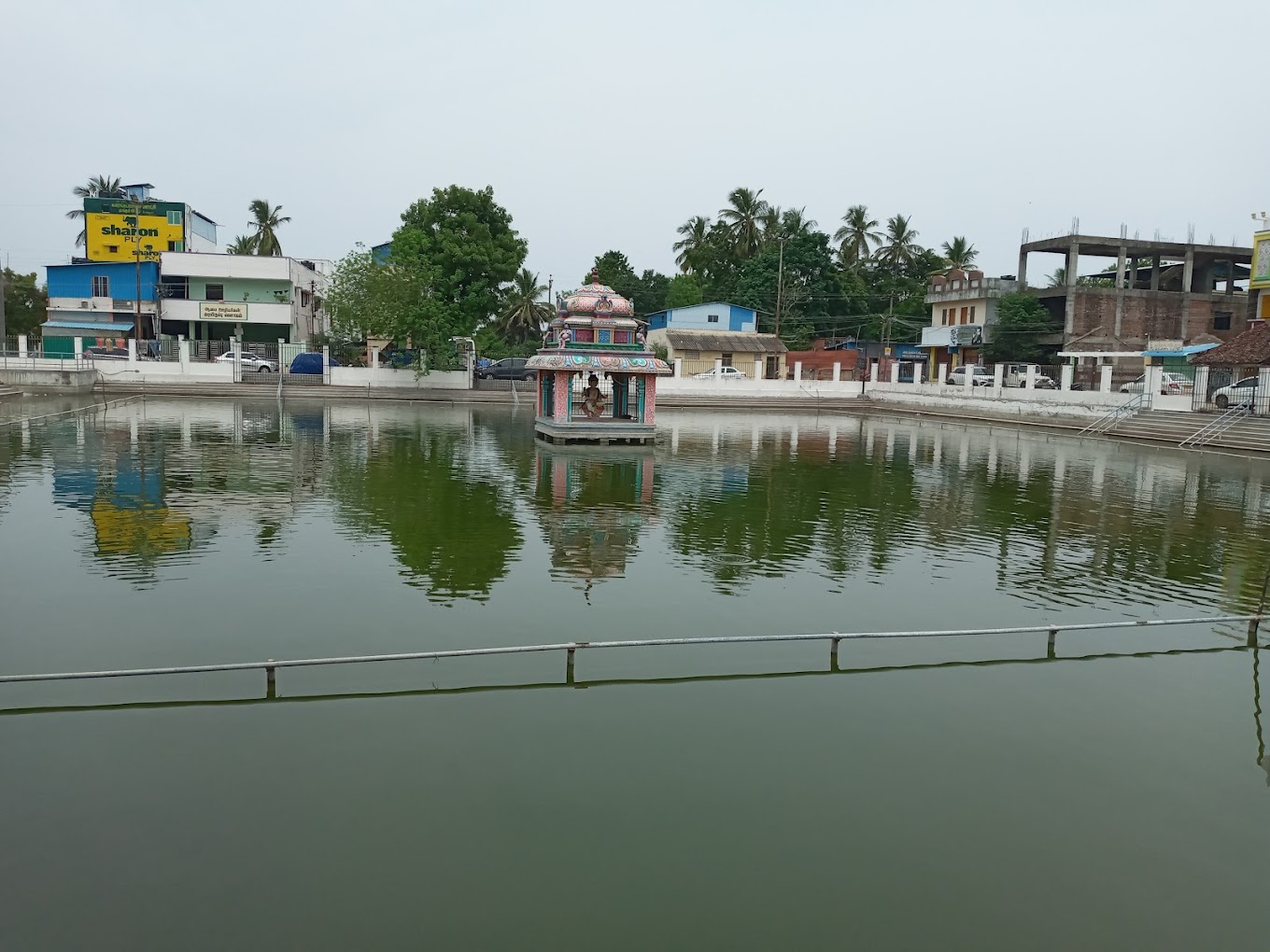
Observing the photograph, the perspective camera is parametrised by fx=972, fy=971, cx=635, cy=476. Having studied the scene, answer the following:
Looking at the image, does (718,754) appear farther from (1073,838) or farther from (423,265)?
(423,265)

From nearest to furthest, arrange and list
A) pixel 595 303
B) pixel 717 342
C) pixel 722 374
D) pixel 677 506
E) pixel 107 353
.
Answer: pixel 677 506 → pixel 595 303 → pixel 107 353 → pixel 722 374 → pixel 717 342

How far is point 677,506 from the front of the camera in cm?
1850

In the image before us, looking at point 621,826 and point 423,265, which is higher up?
point 423,265

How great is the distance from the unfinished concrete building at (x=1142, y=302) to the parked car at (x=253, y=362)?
135 feet

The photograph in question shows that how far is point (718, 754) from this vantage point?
773 cm

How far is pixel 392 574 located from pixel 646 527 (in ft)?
16.6

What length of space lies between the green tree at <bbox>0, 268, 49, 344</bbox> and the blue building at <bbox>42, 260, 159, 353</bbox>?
711cm

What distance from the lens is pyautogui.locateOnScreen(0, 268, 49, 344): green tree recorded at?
5912 cm

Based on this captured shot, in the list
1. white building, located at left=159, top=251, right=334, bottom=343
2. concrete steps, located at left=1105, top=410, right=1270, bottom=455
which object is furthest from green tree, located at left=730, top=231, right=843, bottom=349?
concrete steps, located at left=1105, top=410, right=1270, bottom=455

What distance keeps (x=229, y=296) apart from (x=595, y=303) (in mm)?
33051

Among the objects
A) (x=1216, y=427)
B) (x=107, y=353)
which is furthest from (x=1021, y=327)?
(x=107, y=353)

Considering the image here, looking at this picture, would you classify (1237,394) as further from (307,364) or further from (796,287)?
(307,364)

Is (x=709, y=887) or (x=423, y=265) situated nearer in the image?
(x=709, y=887)

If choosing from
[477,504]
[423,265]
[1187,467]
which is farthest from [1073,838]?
[423,265]
